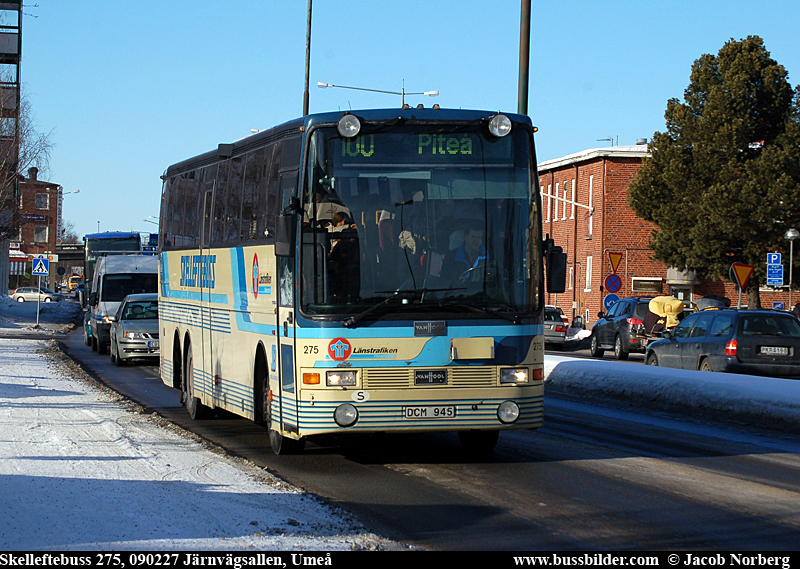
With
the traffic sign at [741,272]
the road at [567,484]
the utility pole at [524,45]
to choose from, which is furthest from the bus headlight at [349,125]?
the traffic sign at [741,272]

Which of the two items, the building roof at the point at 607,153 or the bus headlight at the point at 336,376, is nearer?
the bus headlight at the point at 336,376

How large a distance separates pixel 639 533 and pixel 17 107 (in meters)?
48.4

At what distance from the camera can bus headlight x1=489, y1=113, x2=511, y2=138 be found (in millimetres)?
10430

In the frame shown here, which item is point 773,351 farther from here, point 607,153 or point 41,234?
point 41,234

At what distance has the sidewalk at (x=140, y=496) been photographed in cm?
671

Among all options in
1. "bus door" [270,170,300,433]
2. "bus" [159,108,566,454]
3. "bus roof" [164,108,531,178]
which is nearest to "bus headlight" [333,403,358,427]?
"bus" [159,108,566,454]

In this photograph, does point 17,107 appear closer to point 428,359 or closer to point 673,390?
point 673,390

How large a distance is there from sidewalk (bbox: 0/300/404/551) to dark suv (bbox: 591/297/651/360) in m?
21.0

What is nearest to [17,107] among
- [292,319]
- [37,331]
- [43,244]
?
[37,331]

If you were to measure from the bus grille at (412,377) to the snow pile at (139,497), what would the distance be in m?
1.30

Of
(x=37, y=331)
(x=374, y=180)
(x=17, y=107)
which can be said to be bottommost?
(x=37, y=331)

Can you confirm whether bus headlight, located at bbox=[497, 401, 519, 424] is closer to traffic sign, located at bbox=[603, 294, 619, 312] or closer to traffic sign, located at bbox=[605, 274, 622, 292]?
traffic sign, located at bbox=[603, 294, 619, 312]

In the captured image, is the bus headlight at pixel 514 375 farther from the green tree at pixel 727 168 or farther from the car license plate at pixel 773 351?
the green tree at pixel 727 168
